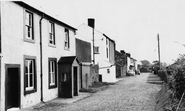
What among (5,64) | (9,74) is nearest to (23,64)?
(9,74)

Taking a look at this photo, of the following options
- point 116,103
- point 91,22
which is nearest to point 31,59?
point 116,103

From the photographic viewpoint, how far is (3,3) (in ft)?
35.8

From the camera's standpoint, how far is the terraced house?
11.0 metres

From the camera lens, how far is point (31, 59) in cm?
1348

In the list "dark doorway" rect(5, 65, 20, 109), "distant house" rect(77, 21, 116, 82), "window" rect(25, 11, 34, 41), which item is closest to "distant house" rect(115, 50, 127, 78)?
"distant house" rect(77, 21, 116, 82)

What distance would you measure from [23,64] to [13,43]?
1.50m

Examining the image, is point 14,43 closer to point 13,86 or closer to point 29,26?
point 29,26

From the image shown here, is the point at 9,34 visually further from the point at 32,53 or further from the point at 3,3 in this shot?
the point at 32,53

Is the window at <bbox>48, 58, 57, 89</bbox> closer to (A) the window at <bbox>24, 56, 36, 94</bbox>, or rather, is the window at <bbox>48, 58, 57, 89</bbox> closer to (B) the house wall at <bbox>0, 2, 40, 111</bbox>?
(A) the window at <bbox>24, 56, 36, 94</bbox>

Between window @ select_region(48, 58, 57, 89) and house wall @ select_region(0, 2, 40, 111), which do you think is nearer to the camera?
house wall @ select_region(0, 2, 40, 111)

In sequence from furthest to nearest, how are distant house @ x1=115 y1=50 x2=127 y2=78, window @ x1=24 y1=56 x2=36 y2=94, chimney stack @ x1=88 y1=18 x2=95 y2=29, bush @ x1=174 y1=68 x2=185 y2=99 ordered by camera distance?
distant house @ x1=115 y1=50 x2=127 y2=78
chimney stack @ x1=88 y1=18 x2=95 y2=29
window @ x1=24 y1=56 x2=36 y2=94
bush @ x1=174 y1=68 x2=185 y2=99

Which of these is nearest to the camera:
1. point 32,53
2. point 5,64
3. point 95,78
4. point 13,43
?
point 5,64

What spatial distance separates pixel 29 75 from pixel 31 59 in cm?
101

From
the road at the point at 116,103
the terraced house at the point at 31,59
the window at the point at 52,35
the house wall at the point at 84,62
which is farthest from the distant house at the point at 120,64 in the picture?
the window at the point at 52,35
